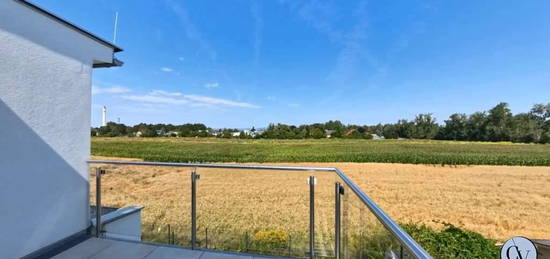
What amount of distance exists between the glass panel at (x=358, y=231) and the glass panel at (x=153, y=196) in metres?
1.45

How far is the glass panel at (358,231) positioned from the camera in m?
1.18

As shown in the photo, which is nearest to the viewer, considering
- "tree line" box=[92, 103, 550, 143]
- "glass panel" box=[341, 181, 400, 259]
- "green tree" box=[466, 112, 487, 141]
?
"glass panel" box=[341, 181, 400, 259]

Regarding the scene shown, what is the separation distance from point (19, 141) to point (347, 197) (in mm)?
2429

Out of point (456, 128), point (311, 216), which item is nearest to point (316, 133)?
point (456, 128)

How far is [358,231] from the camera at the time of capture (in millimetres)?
1508

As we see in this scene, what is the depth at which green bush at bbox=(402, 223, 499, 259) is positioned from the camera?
3.93 meters

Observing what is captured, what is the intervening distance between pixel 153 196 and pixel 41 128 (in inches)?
63.4

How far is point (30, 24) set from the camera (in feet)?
5.55

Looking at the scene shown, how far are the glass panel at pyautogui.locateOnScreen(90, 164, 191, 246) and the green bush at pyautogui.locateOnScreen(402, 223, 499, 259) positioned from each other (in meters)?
3.83

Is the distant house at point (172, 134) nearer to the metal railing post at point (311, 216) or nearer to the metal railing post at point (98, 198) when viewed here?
the metal railing post at point (98, 198)

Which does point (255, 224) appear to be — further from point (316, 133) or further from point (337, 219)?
point (316, 133)

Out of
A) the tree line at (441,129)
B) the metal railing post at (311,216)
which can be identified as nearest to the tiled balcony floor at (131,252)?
the metal railing post at (311,216)

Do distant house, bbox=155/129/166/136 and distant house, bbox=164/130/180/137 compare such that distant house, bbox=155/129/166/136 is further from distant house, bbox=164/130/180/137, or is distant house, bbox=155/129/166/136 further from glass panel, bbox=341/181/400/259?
glass panel, bbox=341/181/400/259

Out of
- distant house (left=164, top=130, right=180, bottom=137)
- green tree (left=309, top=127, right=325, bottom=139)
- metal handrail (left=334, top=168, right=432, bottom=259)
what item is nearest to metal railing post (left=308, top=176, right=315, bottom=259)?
metal handrail (left=334, top=168, right=432, bottom=259)
